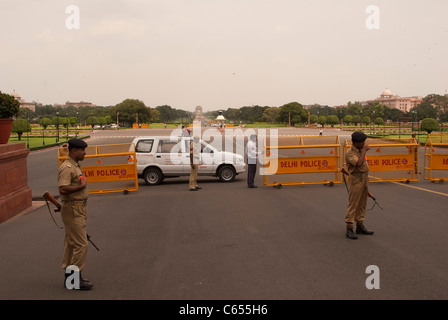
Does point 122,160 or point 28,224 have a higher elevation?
point 122,160

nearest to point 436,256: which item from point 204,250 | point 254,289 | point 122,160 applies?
point 254,289

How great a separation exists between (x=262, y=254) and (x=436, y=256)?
2613mm

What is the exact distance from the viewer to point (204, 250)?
6.74 meters

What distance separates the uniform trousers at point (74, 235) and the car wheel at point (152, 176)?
32.9 feet

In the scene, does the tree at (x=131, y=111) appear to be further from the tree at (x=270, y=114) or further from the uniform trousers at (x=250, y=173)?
the uniform trousers at (x=250, y=173)

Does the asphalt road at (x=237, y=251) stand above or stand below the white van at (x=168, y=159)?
below

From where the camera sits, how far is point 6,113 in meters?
11.0

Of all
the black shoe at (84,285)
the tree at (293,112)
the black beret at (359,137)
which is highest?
the tree at (293,112)

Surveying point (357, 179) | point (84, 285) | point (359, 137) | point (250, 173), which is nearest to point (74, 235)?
point (84, 285)

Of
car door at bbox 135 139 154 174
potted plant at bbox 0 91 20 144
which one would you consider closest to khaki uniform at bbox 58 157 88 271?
potted plant at bbox 0 91 20 144

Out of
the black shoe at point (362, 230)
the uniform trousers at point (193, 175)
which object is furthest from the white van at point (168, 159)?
the black shoe at point (362, 230)

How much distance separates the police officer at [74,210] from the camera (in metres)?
5.12

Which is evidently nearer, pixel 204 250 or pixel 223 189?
pixel 204 250
